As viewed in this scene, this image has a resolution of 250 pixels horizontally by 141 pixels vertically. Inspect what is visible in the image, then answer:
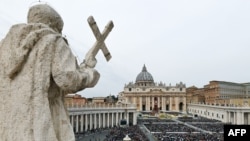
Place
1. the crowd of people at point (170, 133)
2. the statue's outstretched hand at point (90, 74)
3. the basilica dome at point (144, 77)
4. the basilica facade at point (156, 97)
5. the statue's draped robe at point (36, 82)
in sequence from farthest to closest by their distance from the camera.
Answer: the basilica dome at point (144, 77) < the basilica facade at point (156, 97) < the crowd of people at point (170, 133) < the statue's outstretched hand at point (90, 74) < the statue's draped robe at point (36, 82)

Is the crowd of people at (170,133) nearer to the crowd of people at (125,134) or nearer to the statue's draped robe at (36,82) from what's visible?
the crowd of people at (125,134)

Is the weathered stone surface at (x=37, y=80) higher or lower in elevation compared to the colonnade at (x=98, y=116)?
higher

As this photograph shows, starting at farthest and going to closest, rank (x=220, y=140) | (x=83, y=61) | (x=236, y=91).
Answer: (x=236, y=91)
(x=220, y=140)
(x=83, y=61)

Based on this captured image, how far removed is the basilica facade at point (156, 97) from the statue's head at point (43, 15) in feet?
357

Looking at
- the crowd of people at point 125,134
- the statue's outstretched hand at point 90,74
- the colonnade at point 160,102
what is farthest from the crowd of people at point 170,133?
the colonnade at point 160,102

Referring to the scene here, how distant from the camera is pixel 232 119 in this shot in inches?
2940

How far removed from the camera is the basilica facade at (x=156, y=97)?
11319 cm

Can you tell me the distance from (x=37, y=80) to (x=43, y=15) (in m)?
0.63

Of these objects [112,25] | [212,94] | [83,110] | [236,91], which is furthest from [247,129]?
[236,91]

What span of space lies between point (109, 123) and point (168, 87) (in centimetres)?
4590

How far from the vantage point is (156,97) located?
11500 centimetres

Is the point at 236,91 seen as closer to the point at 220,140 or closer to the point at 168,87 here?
the point at 168,87

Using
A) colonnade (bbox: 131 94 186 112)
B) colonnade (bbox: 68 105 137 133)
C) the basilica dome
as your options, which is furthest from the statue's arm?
the basilica dome

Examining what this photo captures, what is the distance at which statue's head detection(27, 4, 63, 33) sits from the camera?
350cm
